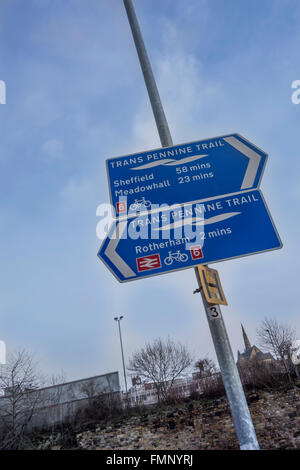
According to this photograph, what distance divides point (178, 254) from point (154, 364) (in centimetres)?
2908

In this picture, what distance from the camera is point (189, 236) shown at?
7.53 ft

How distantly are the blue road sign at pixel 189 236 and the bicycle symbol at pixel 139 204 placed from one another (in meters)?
0.10

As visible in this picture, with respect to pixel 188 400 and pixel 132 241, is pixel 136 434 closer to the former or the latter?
pixel 188 400

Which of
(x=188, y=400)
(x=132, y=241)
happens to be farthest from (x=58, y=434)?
(x=132, y=241)

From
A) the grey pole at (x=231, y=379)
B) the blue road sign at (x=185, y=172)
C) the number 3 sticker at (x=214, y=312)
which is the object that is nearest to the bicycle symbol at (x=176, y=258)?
the grey pole at (x=231, y=379)

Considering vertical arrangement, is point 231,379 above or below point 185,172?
below

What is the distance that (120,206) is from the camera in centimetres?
253

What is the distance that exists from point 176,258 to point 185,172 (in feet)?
3.05

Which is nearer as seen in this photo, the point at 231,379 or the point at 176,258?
the point at 231,379

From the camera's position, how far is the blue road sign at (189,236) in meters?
2.20

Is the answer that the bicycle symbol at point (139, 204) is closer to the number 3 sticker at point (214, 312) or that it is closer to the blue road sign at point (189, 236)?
the blue road sign at point (189, 236)

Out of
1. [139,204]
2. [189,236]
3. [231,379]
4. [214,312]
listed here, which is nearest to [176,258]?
[189,236]

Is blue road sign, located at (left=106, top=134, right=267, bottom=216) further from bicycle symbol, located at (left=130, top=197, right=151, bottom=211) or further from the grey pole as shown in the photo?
the grey pole

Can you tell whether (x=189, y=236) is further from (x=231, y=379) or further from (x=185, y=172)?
(x=231, y=379)
